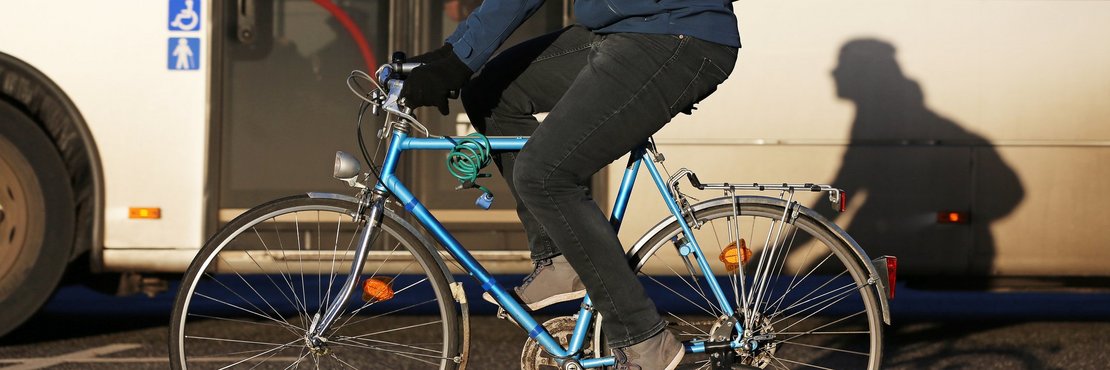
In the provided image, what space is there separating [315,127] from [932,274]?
2.80m

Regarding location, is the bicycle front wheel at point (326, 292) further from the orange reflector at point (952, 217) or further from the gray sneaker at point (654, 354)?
the orange reflector at point (952, 217)

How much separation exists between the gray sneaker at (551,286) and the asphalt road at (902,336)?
5.19ft

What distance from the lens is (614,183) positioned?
20.6 feet

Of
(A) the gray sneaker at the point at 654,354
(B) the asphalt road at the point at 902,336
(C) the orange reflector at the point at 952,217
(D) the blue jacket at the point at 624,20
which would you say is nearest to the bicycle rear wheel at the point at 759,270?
(A) the gray sneaker at the point at 654,354

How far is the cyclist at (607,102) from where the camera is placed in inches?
143

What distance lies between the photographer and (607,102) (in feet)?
11.9

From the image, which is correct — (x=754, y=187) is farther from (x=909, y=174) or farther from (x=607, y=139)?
(x=909, y=174)

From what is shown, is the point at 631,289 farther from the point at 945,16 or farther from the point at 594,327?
the point at 945,16

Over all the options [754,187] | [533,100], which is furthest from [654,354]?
[533,100]

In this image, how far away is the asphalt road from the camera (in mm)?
5668

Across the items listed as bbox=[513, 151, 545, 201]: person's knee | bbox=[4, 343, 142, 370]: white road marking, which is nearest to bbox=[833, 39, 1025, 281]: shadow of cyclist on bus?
bbox=[513, 151, 545, 201]: person's knee

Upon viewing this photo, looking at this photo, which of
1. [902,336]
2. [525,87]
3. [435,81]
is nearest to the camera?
[435,81]

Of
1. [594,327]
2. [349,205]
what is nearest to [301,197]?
[349,205]

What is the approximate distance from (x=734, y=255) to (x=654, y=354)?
15.2 inches
